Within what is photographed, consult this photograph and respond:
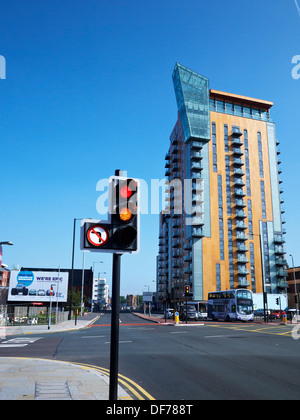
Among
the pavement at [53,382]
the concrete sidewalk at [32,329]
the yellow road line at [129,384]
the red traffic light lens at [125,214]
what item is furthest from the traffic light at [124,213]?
the concrete sidewalk at [32,329]

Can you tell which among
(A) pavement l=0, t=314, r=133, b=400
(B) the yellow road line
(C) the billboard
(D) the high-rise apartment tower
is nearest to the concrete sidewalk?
(A) pavement l=0, t=314, r=133, b=400

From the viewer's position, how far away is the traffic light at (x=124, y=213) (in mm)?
5453

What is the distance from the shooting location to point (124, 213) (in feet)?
18.3

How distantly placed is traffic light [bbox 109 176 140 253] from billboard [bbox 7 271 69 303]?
62283mm

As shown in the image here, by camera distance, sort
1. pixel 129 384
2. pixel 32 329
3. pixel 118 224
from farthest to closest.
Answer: pixel 32 329, pixel 129 384, pixel 118 224

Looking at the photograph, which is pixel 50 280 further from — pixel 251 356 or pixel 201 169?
pixel 251 356

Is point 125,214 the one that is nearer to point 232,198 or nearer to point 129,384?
point 129,384

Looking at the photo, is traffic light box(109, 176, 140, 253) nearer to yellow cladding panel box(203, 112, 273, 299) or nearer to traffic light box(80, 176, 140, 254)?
traffic light box(80, 176, 140, 254)

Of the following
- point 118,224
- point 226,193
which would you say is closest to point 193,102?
point 226,193

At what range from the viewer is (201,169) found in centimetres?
8862

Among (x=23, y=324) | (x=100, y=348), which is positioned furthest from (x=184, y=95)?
(x=100, y=348)

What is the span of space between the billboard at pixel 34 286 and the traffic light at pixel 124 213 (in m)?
62.3

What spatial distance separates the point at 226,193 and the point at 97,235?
8760 cm
